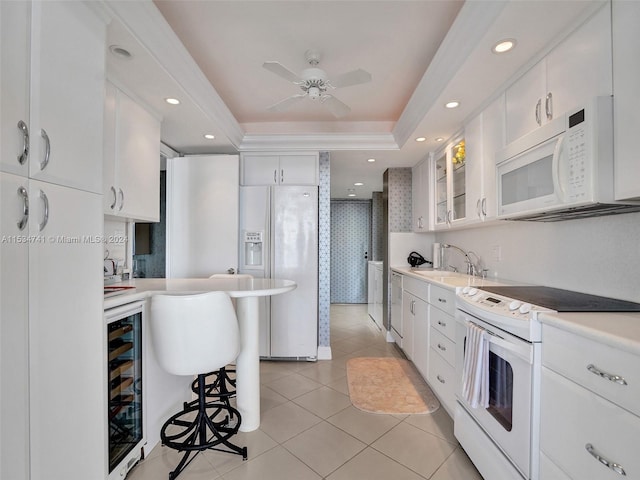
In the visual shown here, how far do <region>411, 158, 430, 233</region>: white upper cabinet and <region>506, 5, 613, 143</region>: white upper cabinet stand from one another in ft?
5.40

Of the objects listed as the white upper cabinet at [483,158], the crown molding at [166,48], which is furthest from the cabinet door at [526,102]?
the crown molding at [166,48]

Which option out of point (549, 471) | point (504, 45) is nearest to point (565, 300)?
point (549, 471)

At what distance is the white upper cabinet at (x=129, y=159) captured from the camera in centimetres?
189

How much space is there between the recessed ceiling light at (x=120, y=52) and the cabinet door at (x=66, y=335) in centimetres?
88

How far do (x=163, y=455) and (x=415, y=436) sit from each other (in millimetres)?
1596

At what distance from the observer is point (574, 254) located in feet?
5.86

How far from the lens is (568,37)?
1477 millimetres

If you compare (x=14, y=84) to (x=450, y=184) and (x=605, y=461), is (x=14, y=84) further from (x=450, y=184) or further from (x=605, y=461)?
(x=450, y=184)

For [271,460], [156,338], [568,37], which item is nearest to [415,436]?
[271,460]

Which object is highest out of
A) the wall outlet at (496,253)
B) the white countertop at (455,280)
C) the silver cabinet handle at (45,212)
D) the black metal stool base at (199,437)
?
the silver cabinet handle at (45,212)

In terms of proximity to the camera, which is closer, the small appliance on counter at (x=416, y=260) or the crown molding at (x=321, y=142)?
the crown molding at (x=321, y=142)

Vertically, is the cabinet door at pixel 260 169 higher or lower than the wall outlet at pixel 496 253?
higher

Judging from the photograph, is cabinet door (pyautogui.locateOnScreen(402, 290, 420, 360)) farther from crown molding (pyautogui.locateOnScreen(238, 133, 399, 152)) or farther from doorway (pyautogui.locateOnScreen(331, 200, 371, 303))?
doorway (pyautogui.locateOnScreen(331, 200, 371, 303))

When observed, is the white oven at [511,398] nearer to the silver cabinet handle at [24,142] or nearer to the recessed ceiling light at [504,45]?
the recessed ceiling light at [504,45]
